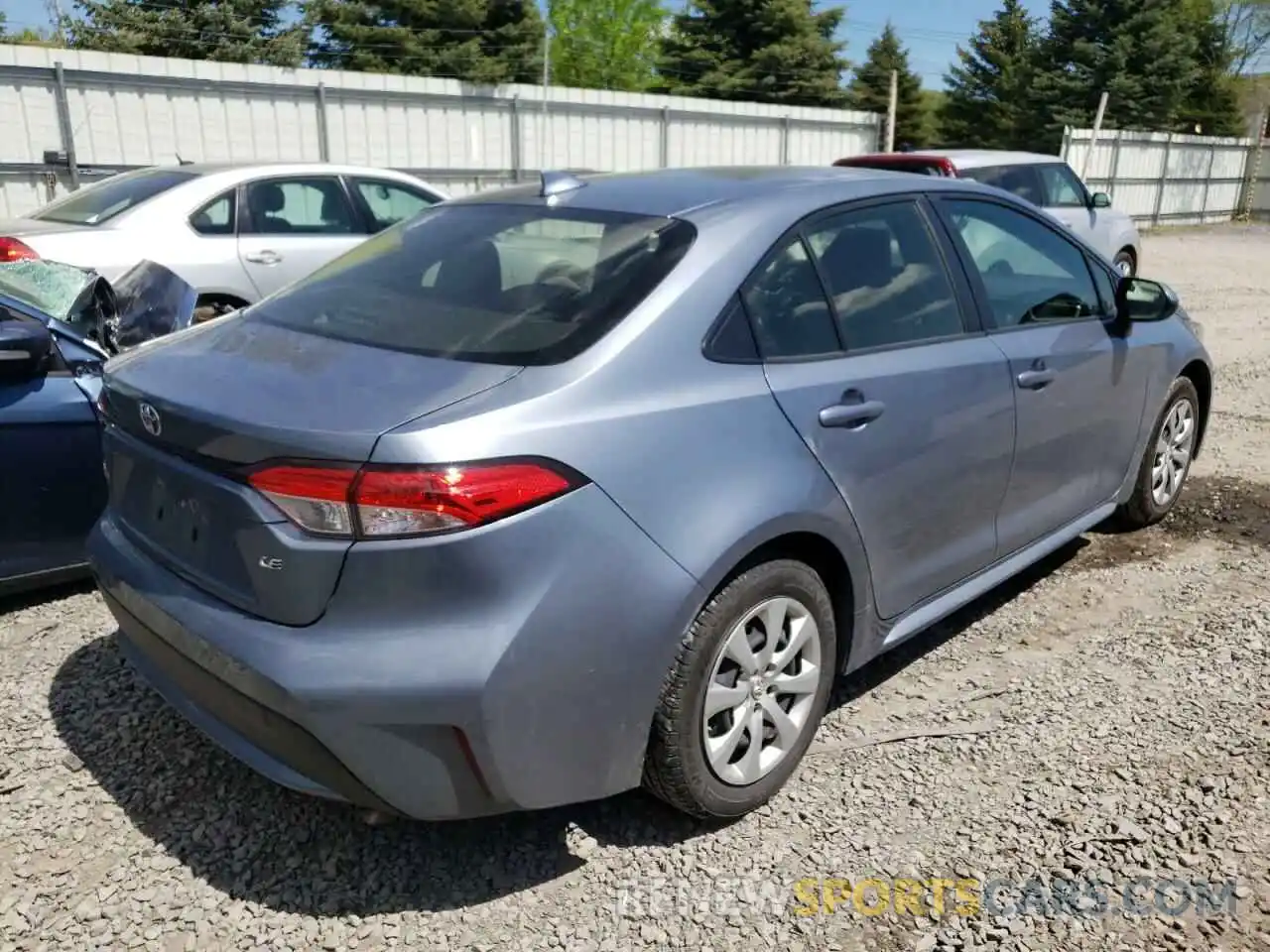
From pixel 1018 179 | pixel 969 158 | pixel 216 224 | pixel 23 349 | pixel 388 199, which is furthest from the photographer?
pixel 1018 179

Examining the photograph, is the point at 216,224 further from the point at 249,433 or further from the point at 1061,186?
the point at 1061,186

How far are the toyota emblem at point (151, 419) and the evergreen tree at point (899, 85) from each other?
137 feet

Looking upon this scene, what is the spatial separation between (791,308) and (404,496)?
1.23m

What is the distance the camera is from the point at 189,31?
25.6 meters

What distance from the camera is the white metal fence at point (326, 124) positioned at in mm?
12812

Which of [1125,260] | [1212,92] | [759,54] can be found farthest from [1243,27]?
[1125,260]

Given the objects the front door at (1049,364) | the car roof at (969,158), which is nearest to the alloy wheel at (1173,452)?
the front door at (1049,364)

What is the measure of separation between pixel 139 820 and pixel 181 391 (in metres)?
1.14

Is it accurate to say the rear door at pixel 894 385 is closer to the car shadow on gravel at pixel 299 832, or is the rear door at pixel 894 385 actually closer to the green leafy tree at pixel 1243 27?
the car shadow on gravel at pixel 299 832

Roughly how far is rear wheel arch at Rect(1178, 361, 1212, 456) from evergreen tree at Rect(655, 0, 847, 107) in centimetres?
2906

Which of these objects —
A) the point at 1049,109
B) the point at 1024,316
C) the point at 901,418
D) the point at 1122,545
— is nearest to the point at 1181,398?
the point at 1122,545

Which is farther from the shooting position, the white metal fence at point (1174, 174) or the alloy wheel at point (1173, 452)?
the white metal fence at point (1174, 174)

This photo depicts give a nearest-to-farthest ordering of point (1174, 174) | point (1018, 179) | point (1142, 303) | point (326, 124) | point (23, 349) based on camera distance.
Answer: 1. point (23, 349)
2. point (1142, 303)
3. point (1018, 179)
4. point (326, 124)
5. point (1174, 174)

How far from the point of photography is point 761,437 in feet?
8.31
